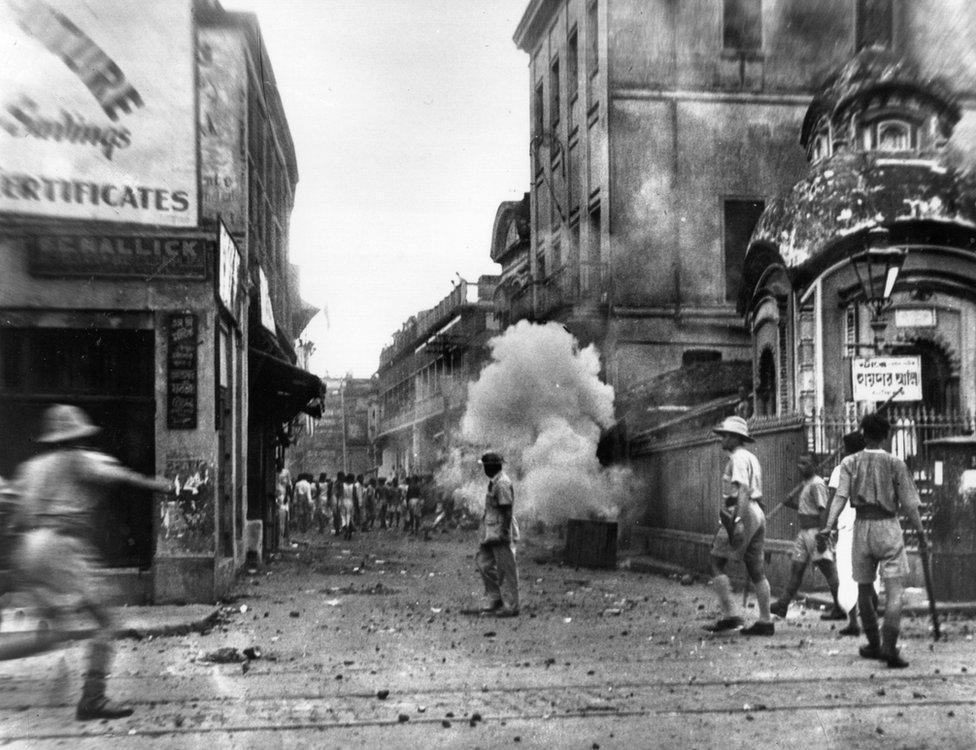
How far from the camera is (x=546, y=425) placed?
26.5 m

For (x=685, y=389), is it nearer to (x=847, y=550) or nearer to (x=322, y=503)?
(x=322, y=503)

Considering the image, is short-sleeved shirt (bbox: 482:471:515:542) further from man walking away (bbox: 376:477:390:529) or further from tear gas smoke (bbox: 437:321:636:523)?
man walking away (bbox: 376:477:390:529)

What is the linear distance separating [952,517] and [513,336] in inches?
660

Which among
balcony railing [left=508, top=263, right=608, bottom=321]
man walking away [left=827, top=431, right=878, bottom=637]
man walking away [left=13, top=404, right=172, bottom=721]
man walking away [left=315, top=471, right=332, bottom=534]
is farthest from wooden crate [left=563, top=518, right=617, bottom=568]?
man walking away [left=315, top=471, right=332, bottom=534]

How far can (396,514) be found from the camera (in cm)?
3416

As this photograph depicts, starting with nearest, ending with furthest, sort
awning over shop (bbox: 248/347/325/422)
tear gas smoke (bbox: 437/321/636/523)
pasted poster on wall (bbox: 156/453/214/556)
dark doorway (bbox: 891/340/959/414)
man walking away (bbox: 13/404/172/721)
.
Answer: man walking away (bbox: 13/404/172/721), pasted poster on wall (bbox: 156/453/214/556), awning over shop (bbox: 248/347/325/422), dark doorway (bbox: 891/340/959/414), tear gas smoke (bbox: 437/321/636/523)

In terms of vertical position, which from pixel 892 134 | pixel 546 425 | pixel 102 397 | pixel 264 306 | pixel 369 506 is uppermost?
pixel 892 134

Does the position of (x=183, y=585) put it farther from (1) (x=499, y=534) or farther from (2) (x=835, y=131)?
(2) (x=835, y=131)

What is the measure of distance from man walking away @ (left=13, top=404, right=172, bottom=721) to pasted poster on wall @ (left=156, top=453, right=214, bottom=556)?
513 centimetres

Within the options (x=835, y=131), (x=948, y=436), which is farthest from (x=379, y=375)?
(x=948, y=436)

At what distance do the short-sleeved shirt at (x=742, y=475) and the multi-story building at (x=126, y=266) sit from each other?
17.3 ft

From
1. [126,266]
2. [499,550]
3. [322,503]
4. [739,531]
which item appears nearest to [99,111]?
[126,266]

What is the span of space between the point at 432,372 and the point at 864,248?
123ft

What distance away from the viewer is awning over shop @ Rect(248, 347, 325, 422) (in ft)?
58.6
